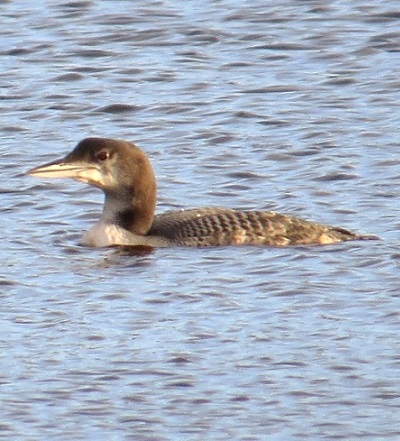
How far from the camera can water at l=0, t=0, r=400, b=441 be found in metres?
7.73

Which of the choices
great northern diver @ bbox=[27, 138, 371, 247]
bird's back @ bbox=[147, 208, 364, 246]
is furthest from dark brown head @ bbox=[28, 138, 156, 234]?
bird's back @ bbox=[147, 208, 364, 246]

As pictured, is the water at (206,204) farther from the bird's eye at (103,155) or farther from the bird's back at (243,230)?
the bird's eye at (103,155)

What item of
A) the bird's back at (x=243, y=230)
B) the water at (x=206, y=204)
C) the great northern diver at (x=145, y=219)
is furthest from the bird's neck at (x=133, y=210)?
the water at (x=206, y=204)

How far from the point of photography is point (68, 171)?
11.1 m

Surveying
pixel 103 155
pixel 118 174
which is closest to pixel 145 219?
pixel 118 174

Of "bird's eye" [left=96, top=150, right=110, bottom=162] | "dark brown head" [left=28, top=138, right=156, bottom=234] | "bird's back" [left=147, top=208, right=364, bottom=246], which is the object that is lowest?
"bird's back" [left=147, top=208, right=364, bottom=246]

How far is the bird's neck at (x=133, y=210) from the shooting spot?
36.3 ft

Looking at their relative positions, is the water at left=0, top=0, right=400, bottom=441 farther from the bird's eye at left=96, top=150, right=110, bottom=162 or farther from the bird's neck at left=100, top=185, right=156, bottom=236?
the bird's eye at left=96, top=150, right=110, bottom=162

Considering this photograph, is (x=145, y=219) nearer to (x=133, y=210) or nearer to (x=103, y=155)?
(x=133, y=210)

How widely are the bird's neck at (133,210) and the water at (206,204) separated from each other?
0.26 metres

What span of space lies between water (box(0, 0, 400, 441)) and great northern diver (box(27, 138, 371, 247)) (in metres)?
0.12

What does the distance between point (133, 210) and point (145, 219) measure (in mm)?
104

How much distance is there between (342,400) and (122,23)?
906 cm

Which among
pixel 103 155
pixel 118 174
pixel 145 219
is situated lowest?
pixel 145 219
